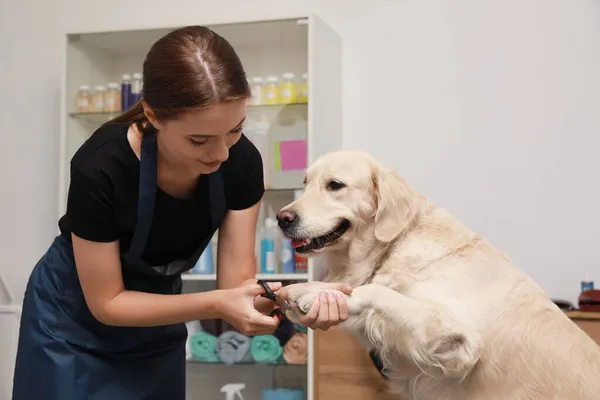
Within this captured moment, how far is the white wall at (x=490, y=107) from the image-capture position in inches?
113

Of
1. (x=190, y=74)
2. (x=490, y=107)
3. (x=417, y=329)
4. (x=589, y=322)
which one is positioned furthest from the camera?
(x=490, y=107)

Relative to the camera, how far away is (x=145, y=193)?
140cm

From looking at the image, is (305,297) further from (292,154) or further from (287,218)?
(292,154)

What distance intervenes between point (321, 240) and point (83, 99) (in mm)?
1841

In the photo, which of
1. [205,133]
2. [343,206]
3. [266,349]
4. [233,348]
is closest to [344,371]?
[266,349]

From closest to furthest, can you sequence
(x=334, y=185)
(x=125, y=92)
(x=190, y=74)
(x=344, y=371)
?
(x=190, y=74) → (x=334, y=185) → (x=344, y=371) → (x=125, y=92)

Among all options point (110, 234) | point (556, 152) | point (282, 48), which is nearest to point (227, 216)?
point (110, 234)

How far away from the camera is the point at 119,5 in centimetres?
343

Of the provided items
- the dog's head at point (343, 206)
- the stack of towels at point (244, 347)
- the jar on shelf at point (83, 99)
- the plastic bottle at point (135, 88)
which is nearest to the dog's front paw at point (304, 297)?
the dog's head at point (343, 206)

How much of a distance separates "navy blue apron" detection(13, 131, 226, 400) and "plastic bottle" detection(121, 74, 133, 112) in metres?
1.66

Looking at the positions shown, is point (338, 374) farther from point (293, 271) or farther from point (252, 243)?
point (252, 243)

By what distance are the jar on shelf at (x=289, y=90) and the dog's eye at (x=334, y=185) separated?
1.23m

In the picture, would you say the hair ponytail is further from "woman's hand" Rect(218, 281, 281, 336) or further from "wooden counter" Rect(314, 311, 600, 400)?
"wooden counter" Rect(314, 311, 600, 400)

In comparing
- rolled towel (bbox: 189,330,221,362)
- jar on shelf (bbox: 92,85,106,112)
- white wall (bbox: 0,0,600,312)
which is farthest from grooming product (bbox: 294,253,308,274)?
jar on shelf (bbox: 92,85,106,112)
